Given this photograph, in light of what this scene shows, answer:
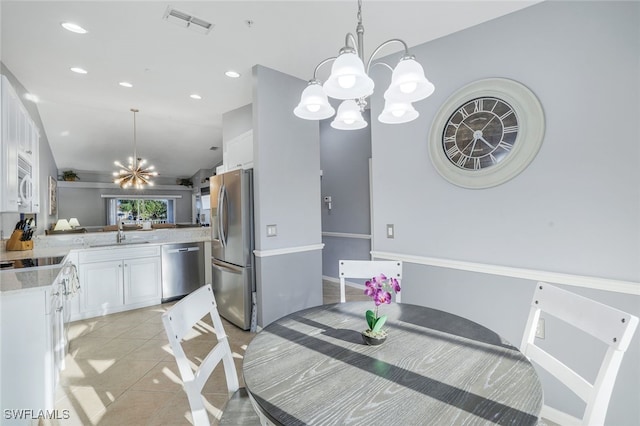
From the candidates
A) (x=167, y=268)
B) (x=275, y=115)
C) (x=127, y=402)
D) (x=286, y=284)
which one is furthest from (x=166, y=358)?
(x=275, y=115)

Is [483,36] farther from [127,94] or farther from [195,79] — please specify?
[127,94]

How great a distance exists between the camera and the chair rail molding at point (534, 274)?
1669 mm

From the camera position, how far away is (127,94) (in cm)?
381

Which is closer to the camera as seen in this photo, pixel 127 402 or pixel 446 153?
pixel 127 402

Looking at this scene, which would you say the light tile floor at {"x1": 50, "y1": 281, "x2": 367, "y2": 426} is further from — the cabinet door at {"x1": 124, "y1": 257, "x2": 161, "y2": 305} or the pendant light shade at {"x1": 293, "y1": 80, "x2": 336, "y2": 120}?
the pendant light shade at {"x1": 293, "y1": 80, "x2": 336, "y2": 120}

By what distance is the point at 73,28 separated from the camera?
2338 millimetres

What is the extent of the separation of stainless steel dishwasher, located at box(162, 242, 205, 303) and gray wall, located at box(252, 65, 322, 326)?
6.27ft

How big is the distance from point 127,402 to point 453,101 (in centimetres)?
321

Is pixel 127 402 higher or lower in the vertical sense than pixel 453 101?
lower

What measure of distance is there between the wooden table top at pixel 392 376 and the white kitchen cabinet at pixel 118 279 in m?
3.39

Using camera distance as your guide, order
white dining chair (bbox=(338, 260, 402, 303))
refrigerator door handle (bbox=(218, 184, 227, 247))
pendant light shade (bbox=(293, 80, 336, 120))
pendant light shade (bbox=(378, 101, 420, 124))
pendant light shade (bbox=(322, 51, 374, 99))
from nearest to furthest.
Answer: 1. pendant light shade (bbox=(322, 51, 374, 99))
2. pendant light shade (bbox=(293, 80, 336, 120))
3. pendant light shade (bbox=(378, 101, 420, 124))
4. white dining chair (bbox=(338, 260, 402, 303))
5. refrigerator door handle (bbox=(218, 184, 227, 247))

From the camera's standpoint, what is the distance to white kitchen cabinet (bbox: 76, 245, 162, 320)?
12.1ft

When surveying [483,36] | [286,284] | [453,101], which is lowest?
[286,284]

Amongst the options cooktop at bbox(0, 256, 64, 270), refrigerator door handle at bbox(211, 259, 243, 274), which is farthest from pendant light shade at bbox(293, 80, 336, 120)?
cooktop at bbox(0, 256, 64, 270)
